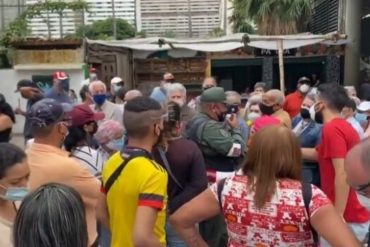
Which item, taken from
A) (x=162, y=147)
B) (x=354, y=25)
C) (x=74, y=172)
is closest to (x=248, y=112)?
(x=162, y=147)

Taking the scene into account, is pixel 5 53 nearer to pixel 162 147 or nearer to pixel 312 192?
pixel 162 147

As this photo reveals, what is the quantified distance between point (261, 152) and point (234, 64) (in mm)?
18343

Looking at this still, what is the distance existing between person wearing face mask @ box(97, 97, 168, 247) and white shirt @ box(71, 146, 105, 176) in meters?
1.05

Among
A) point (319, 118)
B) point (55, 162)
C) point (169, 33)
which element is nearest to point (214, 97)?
point (319, 118)

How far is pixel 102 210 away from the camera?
4066 mm

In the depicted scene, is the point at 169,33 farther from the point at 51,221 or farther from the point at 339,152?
the point at 51,221

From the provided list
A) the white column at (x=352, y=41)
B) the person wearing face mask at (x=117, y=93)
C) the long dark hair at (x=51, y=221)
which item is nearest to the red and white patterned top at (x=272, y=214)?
the long dark hair at (x=51, y=221)

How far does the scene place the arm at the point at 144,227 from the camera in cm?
364

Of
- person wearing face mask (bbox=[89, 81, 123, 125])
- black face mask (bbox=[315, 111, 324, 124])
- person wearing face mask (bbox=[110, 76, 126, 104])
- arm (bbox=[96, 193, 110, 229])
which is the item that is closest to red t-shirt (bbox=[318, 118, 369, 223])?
black face mask (bbox=[315, 111, 324, 124])

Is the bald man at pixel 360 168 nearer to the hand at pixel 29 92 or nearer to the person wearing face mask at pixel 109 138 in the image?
the person wearing face mask at pixel 109 138

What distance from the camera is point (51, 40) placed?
1609cm

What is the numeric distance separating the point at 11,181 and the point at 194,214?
879mm

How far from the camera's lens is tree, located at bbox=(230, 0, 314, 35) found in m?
25.9

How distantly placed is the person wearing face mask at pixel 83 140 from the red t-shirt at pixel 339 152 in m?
1.58
